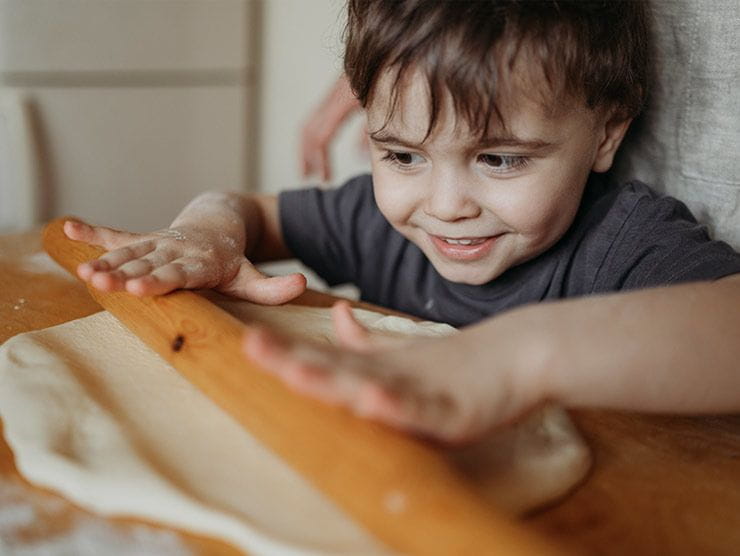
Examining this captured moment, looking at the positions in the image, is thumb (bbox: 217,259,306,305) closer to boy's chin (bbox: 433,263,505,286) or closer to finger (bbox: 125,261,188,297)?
finger (bbox: 125,261,188,297)

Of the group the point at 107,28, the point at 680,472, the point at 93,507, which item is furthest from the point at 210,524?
the point at 107,28

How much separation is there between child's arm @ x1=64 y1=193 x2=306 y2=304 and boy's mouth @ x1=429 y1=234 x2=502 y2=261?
0.17 meters

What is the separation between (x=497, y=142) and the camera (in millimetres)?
734

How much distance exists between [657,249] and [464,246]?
19cm

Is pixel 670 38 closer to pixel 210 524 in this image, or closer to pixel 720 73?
pixel 720 73

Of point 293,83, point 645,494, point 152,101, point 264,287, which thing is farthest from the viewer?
point 293,83

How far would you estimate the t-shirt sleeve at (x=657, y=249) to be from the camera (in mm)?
700

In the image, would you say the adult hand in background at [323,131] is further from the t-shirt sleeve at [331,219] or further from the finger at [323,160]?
the t-shirt sleeve at [331,219]

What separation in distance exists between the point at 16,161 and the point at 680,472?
1659mm

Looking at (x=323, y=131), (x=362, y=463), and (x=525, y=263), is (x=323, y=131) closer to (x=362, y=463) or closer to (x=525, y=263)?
(x=525, y=263)

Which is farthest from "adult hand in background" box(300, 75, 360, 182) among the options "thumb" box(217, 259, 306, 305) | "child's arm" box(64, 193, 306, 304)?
"thumb" box(217, 259, 306, 305)

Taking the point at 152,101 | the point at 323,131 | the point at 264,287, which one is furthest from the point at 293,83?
the point at 264,287

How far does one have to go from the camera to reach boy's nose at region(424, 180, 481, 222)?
770 millimetres

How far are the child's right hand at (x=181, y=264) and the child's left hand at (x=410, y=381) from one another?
0.96ft
